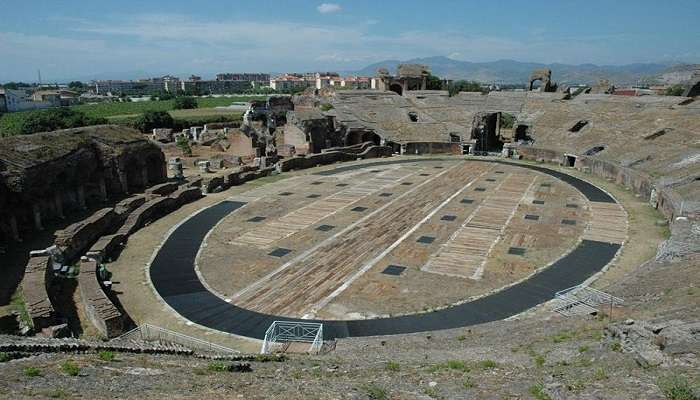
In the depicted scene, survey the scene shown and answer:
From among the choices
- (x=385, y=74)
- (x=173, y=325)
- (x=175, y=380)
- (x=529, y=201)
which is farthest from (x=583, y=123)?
(x=175, y=380)

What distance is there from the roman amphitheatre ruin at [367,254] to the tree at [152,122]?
3106 centimetres

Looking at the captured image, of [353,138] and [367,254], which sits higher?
[353,138]

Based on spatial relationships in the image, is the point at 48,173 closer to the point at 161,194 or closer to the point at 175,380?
the point at 161,194

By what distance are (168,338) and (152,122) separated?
191ft

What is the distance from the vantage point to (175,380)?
7.93 meters

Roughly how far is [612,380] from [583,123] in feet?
129

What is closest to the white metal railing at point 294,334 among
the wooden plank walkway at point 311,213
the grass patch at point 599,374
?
the grass patch at point 599,374

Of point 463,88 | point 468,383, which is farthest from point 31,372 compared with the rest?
point 463,88

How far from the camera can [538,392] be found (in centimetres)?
745

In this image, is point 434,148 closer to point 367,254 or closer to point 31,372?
point 367,254

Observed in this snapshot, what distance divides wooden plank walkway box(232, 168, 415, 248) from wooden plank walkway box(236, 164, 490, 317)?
234 cm

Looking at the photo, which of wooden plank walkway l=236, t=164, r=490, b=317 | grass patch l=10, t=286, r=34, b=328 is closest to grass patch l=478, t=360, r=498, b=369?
wooden plank walkway l=236, t=164, r=490, b=317

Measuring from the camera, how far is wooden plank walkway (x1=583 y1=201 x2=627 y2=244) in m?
19.8

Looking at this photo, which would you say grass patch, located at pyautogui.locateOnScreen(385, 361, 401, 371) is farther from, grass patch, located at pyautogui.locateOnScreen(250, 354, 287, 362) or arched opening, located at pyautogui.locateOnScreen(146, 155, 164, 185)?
arched opening, located at pyautogui.locateOnScreen(146, 155, 164, 185)
